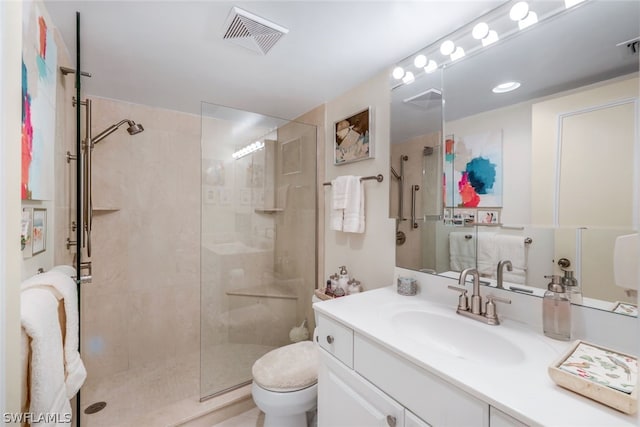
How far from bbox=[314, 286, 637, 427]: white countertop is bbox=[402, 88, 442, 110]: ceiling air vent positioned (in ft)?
3.42

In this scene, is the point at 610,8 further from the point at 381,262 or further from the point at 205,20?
the point at 205,20

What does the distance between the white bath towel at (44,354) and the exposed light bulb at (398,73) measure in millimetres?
1810

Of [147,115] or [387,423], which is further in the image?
[147,115]

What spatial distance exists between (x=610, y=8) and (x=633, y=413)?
1.20 meters

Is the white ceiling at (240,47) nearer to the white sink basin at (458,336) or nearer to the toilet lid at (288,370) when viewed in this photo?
the white sink basin at (458,336)

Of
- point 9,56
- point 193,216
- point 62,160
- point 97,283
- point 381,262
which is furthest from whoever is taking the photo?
point 193,216

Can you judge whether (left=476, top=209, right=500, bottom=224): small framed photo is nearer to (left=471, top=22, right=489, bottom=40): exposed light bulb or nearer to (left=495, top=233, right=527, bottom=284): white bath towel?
(left=495, top=233, right=527, bottom=284): white bath towel

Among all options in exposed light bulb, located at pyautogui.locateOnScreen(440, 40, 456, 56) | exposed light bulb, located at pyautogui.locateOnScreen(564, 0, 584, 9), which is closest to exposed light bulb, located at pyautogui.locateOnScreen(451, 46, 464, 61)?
exposed light bulb, located at pyautogui.locateOnScreen(440, 40, 456, 56)

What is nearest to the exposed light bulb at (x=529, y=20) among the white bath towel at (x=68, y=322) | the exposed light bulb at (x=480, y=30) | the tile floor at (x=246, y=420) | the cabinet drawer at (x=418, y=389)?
the exposed light bulb at (x=480, y=30)

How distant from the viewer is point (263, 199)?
208 cm

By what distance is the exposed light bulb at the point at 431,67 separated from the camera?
4.62ft

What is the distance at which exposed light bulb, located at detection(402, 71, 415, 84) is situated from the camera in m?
1.50

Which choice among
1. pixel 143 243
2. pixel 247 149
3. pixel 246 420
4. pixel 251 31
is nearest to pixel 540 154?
pixel 251 31

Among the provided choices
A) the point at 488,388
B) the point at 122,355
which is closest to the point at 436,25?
the point at 488,388
